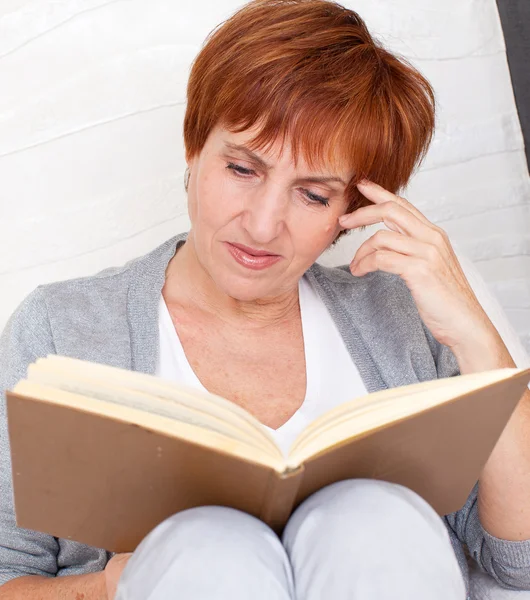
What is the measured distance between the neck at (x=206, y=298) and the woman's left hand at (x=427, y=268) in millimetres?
230

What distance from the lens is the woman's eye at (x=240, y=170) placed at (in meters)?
1.35

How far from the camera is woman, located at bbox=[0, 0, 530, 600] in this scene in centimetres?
133

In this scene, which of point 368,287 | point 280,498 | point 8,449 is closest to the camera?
point 280,498

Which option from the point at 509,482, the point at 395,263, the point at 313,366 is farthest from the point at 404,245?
the point at 509,482

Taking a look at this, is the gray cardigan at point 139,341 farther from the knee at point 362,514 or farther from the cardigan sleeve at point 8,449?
the knee at point 362,514

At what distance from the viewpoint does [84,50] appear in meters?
1.87

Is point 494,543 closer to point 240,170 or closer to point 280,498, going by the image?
point 280,498

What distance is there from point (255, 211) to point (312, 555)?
54cm

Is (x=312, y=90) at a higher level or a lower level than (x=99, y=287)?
higher

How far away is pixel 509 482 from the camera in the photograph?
134cm

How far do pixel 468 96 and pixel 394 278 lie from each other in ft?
2.38

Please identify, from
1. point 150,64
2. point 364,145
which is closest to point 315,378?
point 364,145

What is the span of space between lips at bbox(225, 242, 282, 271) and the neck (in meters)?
0.17

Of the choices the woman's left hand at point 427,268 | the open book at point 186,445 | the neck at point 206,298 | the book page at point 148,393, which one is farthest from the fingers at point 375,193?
the book page at point 148,393
